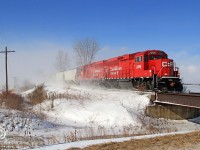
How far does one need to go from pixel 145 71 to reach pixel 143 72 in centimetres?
31

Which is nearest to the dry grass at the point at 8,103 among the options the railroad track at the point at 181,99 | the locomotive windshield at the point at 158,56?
the railroad track at the point at 181,99

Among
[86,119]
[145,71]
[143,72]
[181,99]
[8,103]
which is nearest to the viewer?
[181,99]

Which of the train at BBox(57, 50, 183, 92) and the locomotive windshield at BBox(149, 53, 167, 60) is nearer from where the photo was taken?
the train at BBox(57, 50, 183, 92)

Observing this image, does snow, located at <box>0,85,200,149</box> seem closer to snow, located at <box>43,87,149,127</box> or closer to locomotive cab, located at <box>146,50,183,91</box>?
snow, located at <box>43,87,149,127</box>

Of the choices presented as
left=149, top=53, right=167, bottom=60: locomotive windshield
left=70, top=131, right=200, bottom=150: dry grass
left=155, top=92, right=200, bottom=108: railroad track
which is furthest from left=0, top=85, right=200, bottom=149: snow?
left=149, top=53, right=167, bottom=60: locomotive windshield

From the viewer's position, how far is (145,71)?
1001 inches

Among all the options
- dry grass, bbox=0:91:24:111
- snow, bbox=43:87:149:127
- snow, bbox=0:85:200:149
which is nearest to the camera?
snow, bbox=0:85:200:149

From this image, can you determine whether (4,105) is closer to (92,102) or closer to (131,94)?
(92,102)

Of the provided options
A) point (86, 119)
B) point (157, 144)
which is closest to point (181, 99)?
point (86, 119)

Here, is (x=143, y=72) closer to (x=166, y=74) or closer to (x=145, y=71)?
(x=145, y=71)

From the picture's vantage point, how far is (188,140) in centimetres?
901

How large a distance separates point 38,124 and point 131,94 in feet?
29.6

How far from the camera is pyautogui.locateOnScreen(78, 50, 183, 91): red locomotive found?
79.4ft

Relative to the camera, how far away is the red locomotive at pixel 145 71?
24.2 metres
